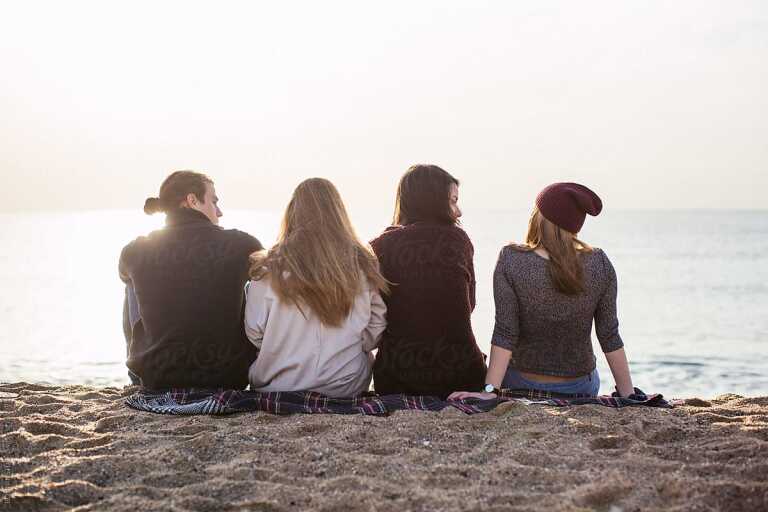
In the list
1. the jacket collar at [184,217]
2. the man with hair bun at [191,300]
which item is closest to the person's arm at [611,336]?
the man with hair bun at [191,300]

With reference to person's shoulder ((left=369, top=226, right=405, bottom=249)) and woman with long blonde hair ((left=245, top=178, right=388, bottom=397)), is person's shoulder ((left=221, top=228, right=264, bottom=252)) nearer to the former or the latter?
woman with long blonde hair ((left=245, top=178, right=388, bottom=397))

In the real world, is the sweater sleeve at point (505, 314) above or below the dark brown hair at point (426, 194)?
below

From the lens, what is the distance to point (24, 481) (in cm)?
328

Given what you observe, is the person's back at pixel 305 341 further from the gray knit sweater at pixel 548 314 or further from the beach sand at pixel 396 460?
the gray knit sweater at pixel 548 314

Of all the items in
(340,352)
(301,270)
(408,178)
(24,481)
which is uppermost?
(408,178)

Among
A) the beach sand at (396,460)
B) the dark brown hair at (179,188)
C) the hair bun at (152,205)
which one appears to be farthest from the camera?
the hair bun at (152,205)

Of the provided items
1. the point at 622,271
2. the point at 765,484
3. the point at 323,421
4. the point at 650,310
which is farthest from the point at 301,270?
the point at 622,271

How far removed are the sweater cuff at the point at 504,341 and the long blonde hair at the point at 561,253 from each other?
38 cm

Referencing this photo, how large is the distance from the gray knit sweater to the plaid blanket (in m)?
0.21

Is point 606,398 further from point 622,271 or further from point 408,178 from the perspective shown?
point 622,271

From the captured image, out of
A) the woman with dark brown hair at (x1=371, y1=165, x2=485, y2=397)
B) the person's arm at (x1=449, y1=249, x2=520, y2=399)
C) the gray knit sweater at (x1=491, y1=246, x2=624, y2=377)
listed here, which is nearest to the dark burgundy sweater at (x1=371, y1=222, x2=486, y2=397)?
the woman with dark brown hair at (x1=371, y1=165, x2=485, y2=397)

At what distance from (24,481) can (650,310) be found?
697 inches

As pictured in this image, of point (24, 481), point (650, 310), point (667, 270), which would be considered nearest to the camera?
point (24, 481)

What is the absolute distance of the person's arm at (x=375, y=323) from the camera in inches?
176
